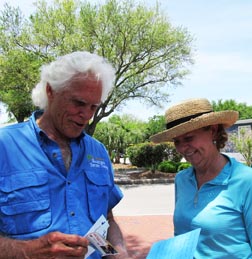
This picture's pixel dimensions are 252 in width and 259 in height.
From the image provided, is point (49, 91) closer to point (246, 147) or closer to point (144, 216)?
point (144, 216)

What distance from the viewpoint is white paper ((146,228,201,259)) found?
5.56ft

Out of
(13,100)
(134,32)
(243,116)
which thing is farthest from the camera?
(243,116)

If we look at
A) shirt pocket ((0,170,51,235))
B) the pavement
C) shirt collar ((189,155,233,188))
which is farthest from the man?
the pavement

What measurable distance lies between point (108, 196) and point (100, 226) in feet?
1.46

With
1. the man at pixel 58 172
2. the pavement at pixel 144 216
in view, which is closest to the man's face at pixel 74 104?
the man at pixel 58 172

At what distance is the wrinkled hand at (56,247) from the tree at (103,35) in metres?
14.3

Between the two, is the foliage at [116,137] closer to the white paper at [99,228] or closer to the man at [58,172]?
the man at [58,172]

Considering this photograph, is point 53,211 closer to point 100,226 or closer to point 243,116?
point 100,226

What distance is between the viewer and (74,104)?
2070 millimetres

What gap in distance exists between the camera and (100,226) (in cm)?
187

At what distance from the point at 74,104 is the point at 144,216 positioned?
7.77m

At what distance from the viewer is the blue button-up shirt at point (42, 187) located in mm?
1851

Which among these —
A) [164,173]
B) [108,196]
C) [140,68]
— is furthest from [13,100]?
[108,196]

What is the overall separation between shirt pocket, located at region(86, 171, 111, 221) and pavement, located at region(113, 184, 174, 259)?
12.9 ft
